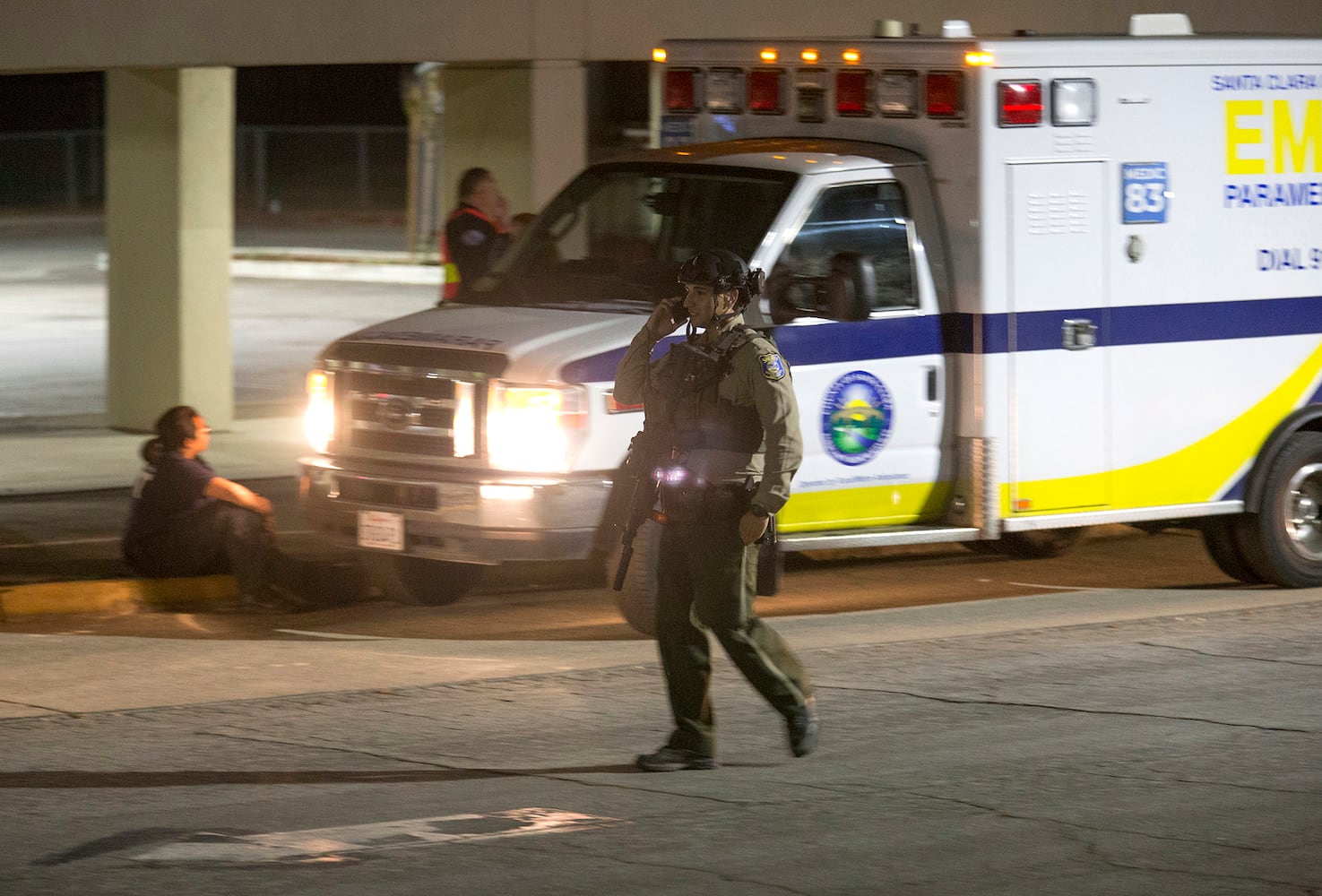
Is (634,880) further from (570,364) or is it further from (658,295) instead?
(658,295)

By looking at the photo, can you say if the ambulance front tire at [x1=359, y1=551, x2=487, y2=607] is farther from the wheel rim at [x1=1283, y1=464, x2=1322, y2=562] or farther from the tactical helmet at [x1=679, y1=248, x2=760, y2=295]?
the wheel rim at [x1=1283, y1=464, x2=1322, y2=562]

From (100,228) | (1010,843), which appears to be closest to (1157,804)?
(1010,843)

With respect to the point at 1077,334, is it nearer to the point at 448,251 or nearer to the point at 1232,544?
the point at 1232,544

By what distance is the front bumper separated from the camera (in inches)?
383

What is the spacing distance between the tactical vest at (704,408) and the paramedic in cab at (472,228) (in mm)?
5425

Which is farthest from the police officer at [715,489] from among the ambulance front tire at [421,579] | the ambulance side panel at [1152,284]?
the ambulance front tire at [421,579]

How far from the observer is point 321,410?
10.5 meters

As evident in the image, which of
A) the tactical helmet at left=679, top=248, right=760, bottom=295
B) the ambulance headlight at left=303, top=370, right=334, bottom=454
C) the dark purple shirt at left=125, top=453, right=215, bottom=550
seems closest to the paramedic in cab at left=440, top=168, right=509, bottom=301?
the ambulance headlight at left=303, top=370, right=334, bottom=454

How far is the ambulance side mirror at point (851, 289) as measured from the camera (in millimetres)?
9977

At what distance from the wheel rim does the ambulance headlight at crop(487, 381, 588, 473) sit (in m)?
3.93

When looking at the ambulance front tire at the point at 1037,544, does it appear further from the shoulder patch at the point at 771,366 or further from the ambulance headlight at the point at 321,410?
the shoulder patch at the point at 771,366

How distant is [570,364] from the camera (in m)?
9.70

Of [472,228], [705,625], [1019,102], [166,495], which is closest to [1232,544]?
[1019,102]

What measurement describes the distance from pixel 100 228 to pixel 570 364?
3343 centimetres
